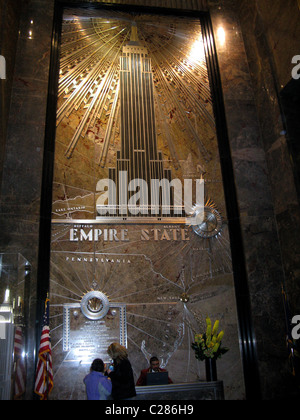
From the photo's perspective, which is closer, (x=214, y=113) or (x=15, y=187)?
(x=15, y=187)

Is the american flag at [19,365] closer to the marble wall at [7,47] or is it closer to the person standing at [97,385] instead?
the person standing at [97,385]

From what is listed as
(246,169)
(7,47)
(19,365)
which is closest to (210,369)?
(19,365)

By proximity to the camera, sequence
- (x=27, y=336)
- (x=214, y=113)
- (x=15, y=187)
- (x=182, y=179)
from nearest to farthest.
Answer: (x=27, y=336), (x=15, y=187), (x=182, y=179), (x=214, y=113)

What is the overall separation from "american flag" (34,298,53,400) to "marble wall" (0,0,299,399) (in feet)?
1.02

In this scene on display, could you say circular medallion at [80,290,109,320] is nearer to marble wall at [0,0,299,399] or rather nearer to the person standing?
marble wall at [0,0,299,399]

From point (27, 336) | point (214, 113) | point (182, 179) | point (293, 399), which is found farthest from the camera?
point (214, 113)

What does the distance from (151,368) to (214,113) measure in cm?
460

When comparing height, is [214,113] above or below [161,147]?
above

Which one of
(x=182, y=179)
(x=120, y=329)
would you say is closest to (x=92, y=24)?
(x=182, y=179)

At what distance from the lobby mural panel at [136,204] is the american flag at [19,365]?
2.42ft

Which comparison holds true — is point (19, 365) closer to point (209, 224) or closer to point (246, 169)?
point (209, 224)

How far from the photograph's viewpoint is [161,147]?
7.26 metres

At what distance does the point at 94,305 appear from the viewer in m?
6.02

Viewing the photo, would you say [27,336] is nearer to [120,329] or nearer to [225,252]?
[120,329]
